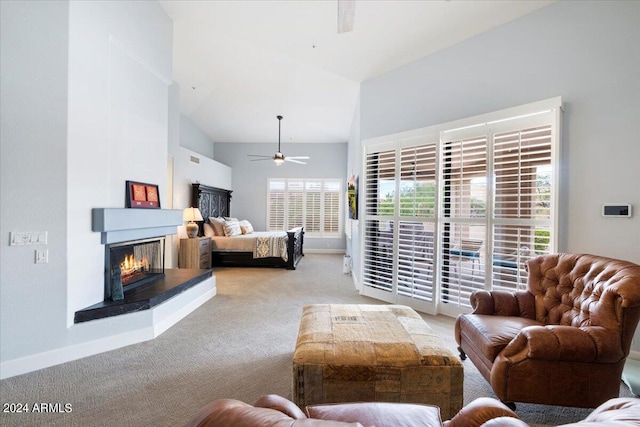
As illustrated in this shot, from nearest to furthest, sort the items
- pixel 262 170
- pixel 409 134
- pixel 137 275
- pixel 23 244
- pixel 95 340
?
pixel 23 244
pixel 95 340
pixel 137 275
pixel 409 134
pixel 262 170

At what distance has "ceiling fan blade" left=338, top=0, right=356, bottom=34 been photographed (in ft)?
6.38

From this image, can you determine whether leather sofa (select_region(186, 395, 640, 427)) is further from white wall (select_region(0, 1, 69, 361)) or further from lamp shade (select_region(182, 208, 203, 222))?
lamp shade (select_region(182, 208, 203, 222))

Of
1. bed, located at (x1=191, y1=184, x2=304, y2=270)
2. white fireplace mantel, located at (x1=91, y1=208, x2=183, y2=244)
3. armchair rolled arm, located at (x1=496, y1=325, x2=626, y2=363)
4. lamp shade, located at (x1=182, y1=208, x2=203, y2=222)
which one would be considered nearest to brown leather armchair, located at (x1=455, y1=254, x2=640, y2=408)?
armchair rolled arm, located at (x1=496, y1=325, x2=626, y2=363)

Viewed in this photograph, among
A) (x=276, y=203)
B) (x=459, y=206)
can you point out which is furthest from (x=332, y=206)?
(x=459, y=206)

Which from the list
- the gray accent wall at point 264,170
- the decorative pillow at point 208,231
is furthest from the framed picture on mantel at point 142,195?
the gray accent wall at point 264,170

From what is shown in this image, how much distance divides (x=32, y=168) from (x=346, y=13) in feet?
8.95

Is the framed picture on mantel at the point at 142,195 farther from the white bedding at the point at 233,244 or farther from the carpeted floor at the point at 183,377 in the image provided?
the white bedding at the point at 233,244

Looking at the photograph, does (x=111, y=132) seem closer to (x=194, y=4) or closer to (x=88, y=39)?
(x=88, y=39)

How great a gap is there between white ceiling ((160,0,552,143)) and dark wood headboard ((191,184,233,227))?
1.83 m

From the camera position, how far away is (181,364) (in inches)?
94.0

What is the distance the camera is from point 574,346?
1682 millimetres

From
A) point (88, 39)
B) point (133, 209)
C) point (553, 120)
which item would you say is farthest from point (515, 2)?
point (133, 209)

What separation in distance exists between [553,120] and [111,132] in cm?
437

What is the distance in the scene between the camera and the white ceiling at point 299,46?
3.15 m
